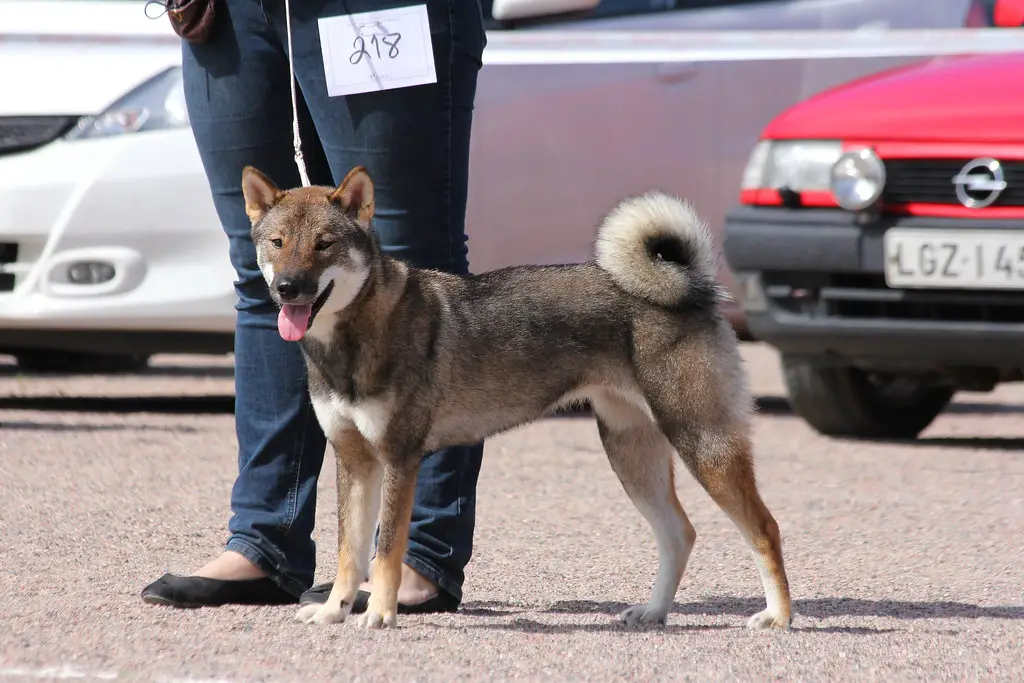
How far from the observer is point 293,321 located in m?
4.18

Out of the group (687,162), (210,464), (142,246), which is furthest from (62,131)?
(687,162)

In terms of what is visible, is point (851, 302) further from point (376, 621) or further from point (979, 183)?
point (376, 621)

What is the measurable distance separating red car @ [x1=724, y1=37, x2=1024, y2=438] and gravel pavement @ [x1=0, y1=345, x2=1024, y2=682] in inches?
19.4

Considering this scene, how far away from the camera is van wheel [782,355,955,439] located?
309 inches

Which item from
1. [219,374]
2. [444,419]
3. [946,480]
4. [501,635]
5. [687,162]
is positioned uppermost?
[444,419]

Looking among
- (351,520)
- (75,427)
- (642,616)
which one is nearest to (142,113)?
(75,427)

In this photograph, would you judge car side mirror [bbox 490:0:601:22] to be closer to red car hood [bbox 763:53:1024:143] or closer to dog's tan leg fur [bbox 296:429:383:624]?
red car hood [bbox 763:53:1024:143]

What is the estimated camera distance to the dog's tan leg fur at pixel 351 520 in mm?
4324

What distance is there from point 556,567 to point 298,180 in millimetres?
1288

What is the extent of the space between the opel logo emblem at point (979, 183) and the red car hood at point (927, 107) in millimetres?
98

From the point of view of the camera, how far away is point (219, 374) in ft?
36.0

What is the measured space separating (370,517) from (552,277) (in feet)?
2.35

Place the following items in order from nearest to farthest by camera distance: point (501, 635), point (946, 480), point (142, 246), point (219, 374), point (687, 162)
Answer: point (501, 635)
point (946, 480)
point (142, 246)
point (687, 162)
point (219, 374)

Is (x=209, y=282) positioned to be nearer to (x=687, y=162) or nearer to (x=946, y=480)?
(x=687, y=162)
